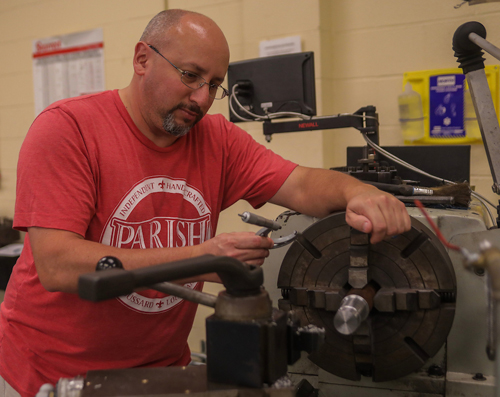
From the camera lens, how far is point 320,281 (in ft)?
2.76

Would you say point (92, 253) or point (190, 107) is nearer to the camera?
point (92, 253)

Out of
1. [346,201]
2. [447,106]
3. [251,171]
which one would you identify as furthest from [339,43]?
[346,201]

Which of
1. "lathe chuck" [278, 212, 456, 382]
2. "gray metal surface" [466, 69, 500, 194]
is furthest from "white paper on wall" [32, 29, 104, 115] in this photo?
"lathe chuck" [278, 212, 456, 382]

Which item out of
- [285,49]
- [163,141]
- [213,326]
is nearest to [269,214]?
[285,49]

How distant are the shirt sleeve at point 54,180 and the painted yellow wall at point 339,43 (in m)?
1.39

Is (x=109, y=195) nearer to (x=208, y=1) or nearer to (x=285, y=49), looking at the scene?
(x=285, y=49)

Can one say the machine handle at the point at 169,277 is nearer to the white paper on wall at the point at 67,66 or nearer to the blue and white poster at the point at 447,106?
the blue and white poster at the point at 447,106

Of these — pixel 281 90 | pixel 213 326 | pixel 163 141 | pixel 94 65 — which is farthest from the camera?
pixel 94 65

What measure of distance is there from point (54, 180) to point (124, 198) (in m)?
0.17

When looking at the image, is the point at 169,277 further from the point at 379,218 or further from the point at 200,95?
the point at 200,95

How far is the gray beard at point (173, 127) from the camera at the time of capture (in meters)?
1.14

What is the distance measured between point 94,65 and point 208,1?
786 millimetres

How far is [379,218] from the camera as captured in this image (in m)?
0.82

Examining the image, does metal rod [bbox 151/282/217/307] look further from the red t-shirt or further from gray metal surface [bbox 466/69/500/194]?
gray metal surface [bbox 466/69/500/194]
